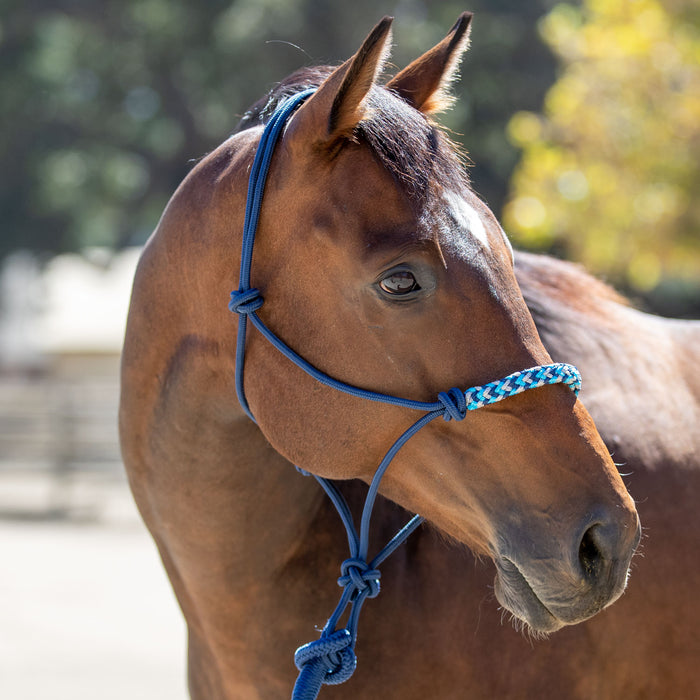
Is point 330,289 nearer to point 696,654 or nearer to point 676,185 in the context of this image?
point 696,654

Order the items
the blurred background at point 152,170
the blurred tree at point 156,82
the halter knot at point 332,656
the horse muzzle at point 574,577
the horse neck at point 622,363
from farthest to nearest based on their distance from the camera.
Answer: the blurred tree at point 156,82, the blurred background at point 152,170, the horse neck at point 622,363, the halter knot at point 332,656, the horse muzzle at point 574,577

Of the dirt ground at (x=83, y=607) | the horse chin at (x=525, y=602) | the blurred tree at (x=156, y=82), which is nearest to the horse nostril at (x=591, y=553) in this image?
the horse chin at (x=525, y=602)

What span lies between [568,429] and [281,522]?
763mm

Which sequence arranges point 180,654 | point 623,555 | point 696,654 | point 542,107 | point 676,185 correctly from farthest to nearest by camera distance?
point 542,107, point 676,185, point 180,654, point 696,654, point 623,555

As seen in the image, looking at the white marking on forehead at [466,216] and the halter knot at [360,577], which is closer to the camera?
the white marking on forehead at [466,216]

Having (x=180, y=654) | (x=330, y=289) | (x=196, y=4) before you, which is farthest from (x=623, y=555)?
(x=196, y=4)

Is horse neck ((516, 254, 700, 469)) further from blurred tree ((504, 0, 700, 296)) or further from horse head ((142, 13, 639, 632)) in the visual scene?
blurred tree ((504, 0, 700, 296))

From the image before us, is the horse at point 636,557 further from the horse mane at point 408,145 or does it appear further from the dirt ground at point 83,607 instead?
the dirt ground at point 83,607

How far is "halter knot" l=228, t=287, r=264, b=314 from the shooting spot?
5.53 ft

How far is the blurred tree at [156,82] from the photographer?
45.0 ft

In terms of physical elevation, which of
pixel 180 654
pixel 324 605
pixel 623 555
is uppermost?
pixel 623 555

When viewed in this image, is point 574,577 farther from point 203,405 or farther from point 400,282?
point 203,405

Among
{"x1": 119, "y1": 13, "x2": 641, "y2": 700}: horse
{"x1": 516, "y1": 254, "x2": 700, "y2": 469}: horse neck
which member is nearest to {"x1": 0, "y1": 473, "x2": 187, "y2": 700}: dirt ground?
{"x1": 119, "y1": 13, "x2": 641, "y2": 700}: horse

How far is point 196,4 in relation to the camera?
14.6 meters
